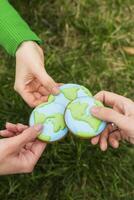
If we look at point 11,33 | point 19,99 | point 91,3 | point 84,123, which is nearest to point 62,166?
point 19,99

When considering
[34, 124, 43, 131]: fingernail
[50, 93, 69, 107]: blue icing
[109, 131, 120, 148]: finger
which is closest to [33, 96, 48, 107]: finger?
[50, 93, 69, 107]: blue icing

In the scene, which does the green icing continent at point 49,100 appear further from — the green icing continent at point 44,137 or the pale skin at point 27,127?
the green icing continent at point 44,137

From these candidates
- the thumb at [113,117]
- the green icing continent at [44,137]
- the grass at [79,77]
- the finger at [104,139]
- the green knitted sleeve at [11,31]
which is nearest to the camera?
the thumb at [113,117]

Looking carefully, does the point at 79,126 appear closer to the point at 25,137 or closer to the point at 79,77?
the point at 25,137

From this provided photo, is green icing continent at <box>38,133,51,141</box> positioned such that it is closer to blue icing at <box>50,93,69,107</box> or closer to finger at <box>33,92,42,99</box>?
blue icing at <box>50,93,69,107</box>

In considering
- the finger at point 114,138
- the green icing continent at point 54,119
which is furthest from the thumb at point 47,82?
the finger at point 114,138

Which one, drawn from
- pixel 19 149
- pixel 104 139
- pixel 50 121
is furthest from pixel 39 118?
pixel 104 139

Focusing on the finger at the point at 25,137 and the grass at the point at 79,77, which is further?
the grass at the point at 79,77
